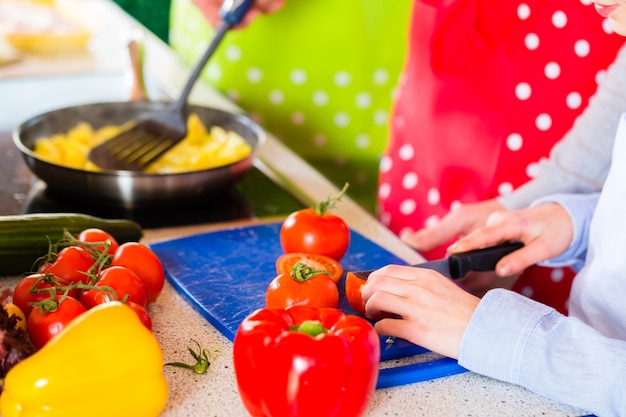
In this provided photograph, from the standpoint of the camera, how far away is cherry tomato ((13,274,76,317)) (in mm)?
1053

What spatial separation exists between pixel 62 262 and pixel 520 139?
94cm

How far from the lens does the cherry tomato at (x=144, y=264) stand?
1.17 meters

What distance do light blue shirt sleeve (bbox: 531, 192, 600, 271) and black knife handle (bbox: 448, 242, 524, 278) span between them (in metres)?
0.11

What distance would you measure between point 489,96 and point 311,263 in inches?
26.8

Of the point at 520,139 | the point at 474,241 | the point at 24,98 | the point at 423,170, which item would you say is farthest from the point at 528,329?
the point at 24,98

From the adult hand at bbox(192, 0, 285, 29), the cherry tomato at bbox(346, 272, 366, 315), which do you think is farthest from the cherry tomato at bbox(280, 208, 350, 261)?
the adult hand at bbox(192, 0, 285, 29)

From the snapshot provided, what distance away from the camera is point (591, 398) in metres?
1.00

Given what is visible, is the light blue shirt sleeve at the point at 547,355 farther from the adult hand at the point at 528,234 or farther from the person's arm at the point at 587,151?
the person's arm at the point at 587,151

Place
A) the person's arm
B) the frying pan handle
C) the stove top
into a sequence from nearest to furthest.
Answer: the person's arm
the stove top
the frying pan handle

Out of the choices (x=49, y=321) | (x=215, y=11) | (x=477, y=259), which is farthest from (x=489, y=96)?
(x=49, y=321)

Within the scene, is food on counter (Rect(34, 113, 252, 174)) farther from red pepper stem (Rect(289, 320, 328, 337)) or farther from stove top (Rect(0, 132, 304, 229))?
red pepper stem (Rect(289, 320, 328, 337))

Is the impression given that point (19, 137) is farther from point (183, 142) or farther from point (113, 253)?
point (113, 253)

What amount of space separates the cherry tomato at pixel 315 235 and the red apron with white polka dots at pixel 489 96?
0.54 m

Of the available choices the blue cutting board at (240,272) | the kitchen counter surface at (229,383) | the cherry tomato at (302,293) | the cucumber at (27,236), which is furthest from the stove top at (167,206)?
the cherry tomato at (302,293)
